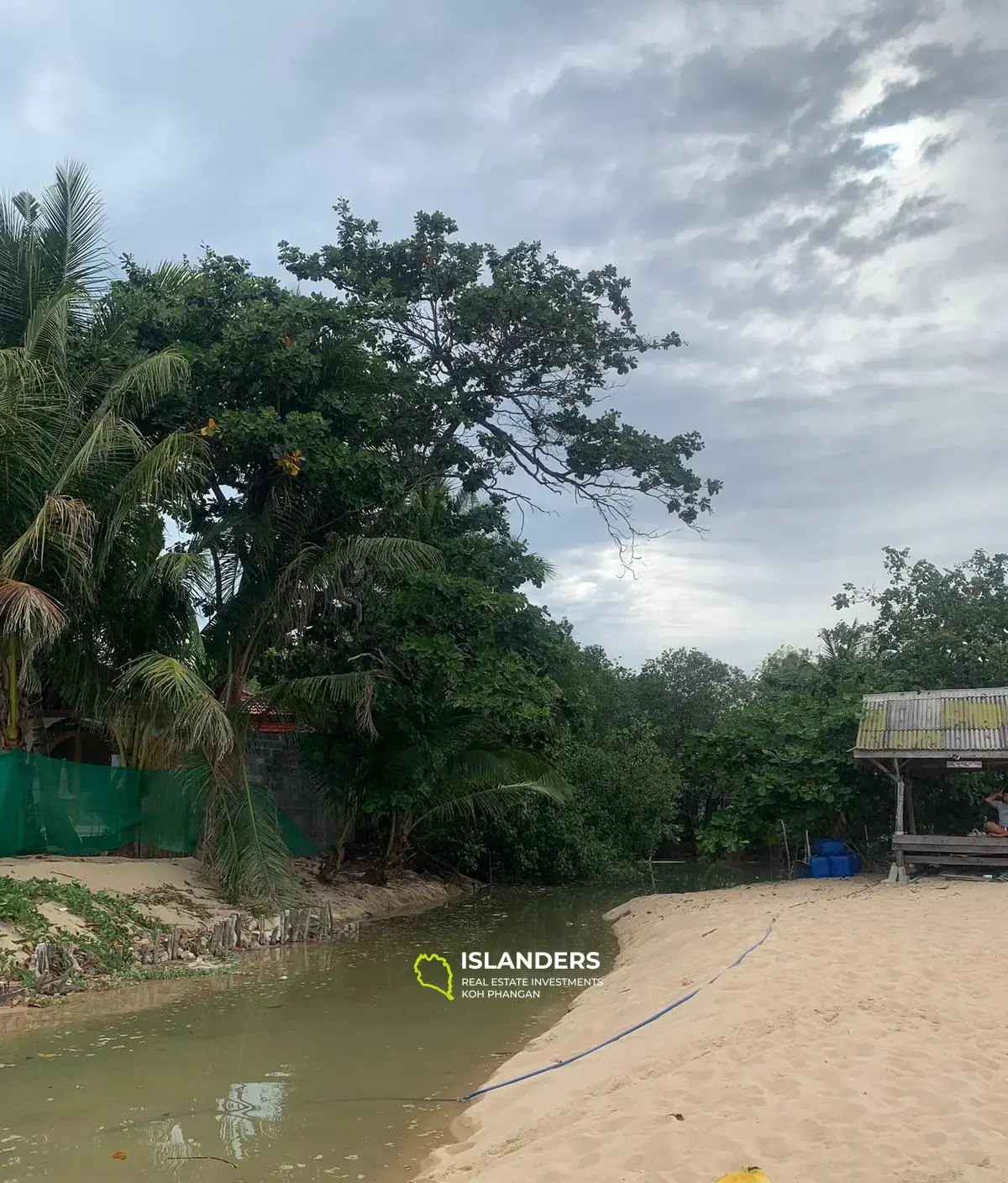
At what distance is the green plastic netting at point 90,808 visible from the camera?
11.2 metres

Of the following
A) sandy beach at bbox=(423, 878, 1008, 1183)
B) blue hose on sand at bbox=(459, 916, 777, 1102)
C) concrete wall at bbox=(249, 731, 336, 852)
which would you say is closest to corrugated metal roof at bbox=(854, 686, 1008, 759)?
sandy beach at bbox=(423, 878, 1008, 1183)

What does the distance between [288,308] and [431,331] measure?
340cm

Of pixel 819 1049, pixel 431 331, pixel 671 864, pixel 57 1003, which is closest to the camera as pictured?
pixel 819 1049

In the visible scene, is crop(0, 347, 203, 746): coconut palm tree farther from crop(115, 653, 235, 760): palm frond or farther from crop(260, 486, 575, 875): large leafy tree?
crop(260, 486, 575, 875): large leafy tree

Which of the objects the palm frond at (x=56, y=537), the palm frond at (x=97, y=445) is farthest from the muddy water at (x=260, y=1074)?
the palm frond at (x=97, y=445)

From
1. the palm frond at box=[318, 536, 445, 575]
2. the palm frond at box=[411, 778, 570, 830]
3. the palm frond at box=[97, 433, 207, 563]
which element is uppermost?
the palm frond at box=[97, 433, 207, 563]

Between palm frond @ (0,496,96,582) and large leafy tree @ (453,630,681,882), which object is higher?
palm frond @ (0,496,96,582)

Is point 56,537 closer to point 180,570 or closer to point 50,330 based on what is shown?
point 180,570

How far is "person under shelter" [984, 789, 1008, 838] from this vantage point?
536 inches

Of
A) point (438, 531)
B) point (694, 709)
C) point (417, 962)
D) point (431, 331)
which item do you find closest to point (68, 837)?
point (417, 962)

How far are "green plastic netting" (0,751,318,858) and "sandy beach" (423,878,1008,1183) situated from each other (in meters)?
6.66

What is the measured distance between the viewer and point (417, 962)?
36.4 ft

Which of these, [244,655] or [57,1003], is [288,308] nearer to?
[244,655]

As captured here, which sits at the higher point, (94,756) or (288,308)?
(288,308)
